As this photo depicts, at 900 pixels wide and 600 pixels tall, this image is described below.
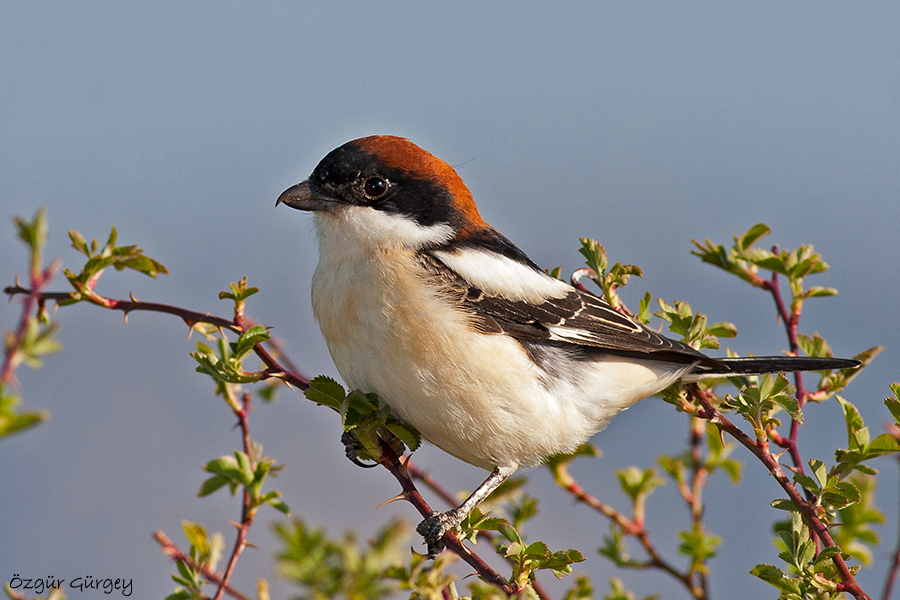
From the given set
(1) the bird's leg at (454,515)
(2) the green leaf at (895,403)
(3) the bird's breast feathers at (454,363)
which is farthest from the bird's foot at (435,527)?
(2) the green leaf at (895,403)

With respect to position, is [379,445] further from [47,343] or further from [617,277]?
[47,343]

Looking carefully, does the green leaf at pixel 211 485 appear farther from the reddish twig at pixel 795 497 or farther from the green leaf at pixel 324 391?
the reddish twig at pixel 795 497

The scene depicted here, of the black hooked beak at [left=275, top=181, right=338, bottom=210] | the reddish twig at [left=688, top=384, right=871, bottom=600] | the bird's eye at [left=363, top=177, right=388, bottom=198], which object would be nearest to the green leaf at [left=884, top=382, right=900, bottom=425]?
the reddish twig at [left=688, top=384, right=871, bottom=600]

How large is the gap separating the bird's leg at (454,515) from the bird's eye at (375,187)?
3.83 ft

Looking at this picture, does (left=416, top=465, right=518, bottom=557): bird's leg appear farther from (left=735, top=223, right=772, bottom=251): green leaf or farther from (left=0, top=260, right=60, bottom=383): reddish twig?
(left=0, top=260, right=60, bottom=383): reddish twig

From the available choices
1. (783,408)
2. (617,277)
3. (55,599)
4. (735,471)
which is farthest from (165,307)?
(735,471)

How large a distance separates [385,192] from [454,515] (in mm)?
1267

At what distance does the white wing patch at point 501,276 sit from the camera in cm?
310

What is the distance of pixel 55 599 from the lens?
1.72 meters

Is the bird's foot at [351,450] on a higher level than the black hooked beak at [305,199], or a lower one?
lower

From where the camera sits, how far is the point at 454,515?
282 centimetres

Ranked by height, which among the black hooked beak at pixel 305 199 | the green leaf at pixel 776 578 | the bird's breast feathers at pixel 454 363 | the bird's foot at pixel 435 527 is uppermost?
the black hooked beak at pixel 305 199

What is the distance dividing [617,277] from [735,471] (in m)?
1.03

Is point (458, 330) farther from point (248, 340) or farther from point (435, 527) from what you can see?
point (248, 340)
